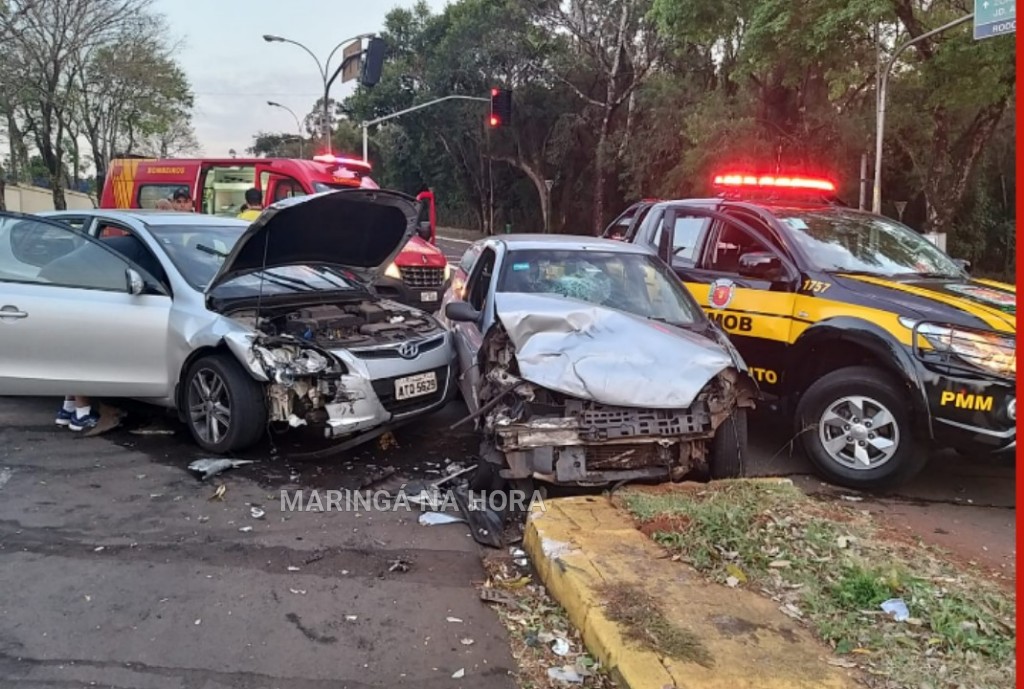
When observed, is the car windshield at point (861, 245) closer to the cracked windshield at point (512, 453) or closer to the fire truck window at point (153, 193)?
the cracked windshield at point (512, 453)

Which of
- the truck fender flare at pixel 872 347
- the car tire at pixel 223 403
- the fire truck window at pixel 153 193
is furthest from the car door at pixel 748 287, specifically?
the fire truck window at pixel 153 193

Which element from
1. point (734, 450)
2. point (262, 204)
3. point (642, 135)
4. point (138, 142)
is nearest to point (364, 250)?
point (734, 450)

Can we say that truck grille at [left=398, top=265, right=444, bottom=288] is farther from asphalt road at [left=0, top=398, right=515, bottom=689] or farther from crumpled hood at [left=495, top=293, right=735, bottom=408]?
crumpled hood at [left=495, top=293, right=735, bottom=408]

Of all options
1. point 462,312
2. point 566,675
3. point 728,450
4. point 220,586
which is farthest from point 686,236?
point 220,586

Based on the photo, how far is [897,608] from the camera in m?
3.26

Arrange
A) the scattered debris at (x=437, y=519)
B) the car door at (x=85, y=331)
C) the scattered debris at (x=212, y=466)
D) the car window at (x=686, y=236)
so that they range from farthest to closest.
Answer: the car window at (x=686, y=236) < the car door at (x=85, y=331) < the scattered debris at (x=212, y=466) < the scattered debris at (x=437, y=519)

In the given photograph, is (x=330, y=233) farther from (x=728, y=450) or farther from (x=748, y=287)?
(x=728, y=450)

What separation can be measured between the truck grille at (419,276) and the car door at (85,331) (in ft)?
16.5

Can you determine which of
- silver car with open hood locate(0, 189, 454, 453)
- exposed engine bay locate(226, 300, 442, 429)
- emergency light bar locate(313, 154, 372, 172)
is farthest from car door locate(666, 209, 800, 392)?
emergency light bar locate(313, 154, 372, 172)

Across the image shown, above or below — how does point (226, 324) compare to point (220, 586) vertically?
above

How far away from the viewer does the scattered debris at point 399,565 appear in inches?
157

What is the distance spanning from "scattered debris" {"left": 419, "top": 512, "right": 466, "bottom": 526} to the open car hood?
2234 mm

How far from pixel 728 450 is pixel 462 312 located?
1.95 meters

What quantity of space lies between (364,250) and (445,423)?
1.55 metres
